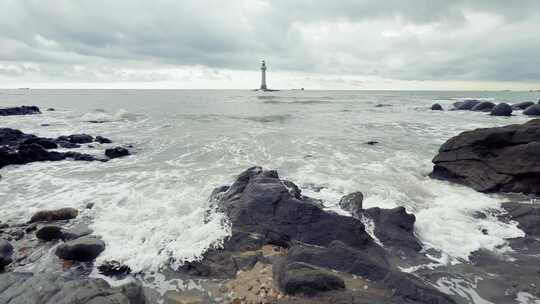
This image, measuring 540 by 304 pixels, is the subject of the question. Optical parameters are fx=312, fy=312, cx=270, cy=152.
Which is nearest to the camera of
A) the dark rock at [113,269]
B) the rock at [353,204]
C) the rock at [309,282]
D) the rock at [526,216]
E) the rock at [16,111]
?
the rock at [309,282]

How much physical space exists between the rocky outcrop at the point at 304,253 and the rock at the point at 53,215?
473 centimetres

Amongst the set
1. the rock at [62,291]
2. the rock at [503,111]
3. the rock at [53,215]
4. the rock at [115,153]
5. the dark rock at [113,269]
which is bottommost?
the dark rock at [113,269]

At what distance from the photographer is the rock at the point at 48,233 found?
8609mm

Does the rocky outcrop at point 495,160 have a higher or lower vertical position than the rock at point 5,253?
higher

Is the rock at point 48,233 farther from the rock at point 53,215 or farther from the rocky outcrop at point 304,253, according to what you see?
the rocky outcrop at point 304,253

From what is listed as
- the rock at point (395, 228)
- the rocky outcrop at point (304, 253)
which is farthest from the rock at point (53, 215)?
the rock at point (395, 228)

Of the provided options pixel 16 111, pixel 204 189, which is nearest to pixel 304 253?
pixel 204 189

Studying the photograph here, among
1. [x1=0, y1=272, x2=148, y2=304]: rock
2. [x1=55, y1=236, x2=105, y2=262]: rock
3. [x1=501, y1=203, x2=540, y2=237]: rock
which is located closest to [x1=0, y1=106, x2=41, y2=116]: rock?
[x1=55, y1=236, x2=105, y2=262]: rock

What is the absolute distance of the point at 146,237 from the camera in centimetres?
866

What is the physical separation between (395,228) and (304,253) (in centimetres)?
330

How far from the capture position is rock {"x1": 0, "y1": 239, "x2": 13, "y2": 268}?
24.2ft

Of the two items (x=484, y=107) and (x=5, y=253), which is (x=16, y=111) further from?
(x=484, y=107)

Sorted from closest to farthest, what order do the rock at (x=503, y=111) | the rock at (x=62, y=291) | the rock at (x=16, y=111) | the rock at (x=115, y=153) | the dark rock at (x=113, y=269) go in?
the rock at (x=62, y=291) → the dark rock at (x=113, y=269) → the rock at (x=115, y=153) → the rock at (x=503, y=111) → the rock at (x=16, y=111)

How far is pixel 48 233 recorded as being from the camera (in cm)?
862
